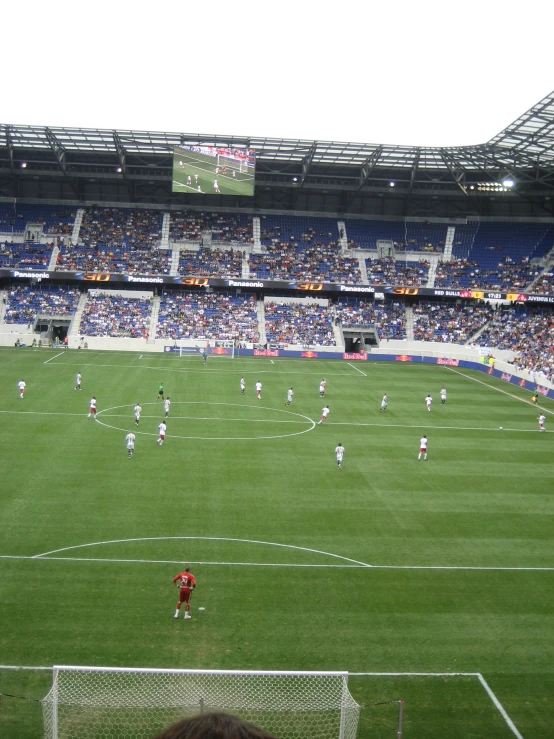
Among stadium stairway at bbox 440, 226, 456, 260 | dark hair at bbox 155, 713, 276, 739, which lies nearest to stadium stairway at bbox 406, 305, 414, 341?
stadium stairway at bbox 440, 226, 456, 260

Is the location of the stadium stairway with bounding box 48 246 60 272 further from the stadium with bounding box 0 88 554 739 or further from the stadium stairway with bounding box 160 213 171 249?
the stadium stairway with bounding box 160 213 171 249

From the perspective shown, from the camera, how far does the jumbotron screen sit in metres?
68.2

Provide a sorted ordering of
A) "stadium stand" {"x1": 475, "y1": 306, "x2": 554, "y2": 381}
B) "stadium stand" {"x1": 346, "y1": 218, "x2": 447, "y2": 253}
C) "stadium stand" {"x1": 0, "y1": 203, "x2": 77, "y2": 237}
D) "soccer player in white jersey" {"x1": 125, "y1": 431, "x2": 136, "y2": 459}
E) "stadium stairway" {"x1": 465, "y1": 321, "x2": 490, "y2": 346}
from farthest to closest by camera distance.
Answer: "stadium stand" {"x1": 346, "y1": 218, "x2": 447, "y2": 253} < "stadium stand" {"x1": 0, "y1": 203, "x2": 77, "y2": 237} < "stadium stairway" {"x1": 465, "y1": 321, "x2": 490, "y2": 346} < "stadium stand" {"x1": 475, "y1": 306, "x2": 554, "y2": 381} < "soccer player in white jersey" {"x1": 125, "y1": 431, "x2": 136, "y2": 459}

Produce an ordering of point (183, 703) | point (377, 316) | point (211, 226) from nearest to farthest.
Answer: point (183, 703) → point (377, 316) → point (211, 226)

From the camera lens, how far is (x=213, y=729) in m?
2.50

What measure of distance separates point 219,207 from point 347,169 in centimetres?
1659

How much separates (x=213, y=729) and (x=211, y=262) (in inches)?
2946

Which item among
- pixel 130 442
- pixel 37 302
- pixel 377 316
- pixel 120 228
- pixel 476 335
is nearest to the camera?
pixel 130 442

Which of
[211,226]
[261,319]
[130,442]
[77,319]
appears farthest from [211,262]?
[130,442]

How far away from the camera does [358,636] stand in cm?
1556

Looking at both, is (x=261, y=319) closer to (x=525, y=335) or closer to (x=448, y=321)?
(x=448, y=321)

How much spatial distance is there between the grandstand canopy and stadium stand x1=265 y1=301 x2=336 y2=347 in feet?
46.1

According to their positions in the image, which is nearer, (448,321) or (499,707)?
(499,707)

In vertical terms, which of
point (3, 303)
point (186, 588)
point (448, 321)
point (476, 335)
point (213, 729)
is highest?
point (213, 729)
